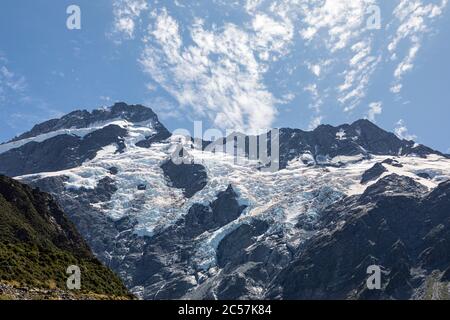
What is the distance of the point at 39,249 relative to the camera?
95375 mm

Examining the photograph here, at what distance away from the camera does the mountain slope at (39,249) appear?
71.0 metres

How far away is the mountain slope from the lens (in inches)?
2795
